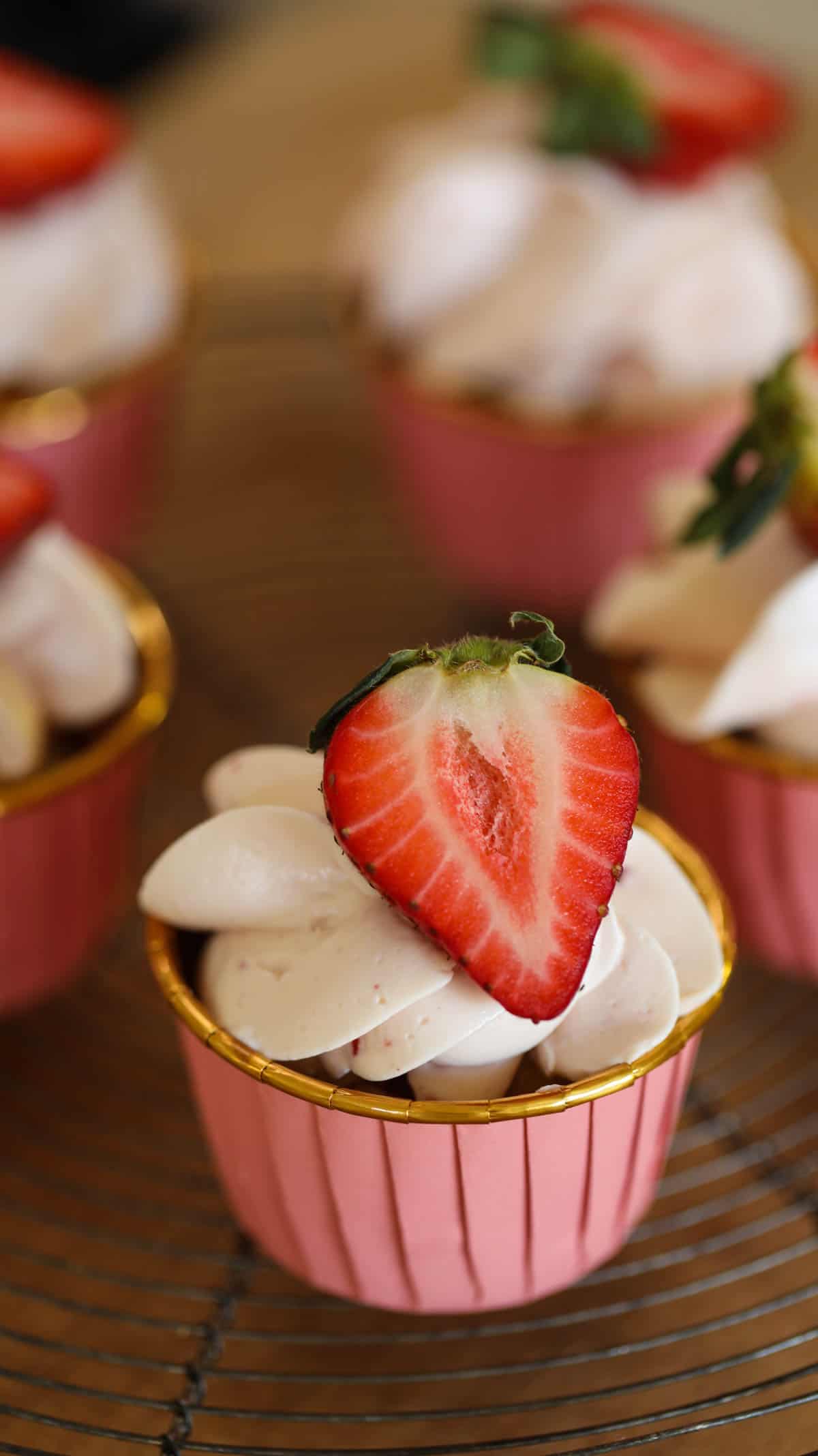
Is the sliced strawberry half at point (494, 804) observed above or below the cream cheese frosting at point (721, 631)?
above

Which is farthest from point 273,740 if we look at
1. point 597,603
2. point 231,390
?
point 231,390

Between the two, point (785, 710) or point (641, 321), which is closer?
point (785, 710)

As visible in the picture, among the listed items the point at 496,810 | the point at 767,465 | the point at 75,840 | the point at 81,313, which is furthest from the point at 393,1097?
the point at 81,313

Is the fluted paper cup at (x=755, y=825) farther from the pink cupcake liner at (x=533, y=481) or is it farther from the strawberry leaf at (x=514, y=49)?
the strawberry leaf at (x=514, y=49)

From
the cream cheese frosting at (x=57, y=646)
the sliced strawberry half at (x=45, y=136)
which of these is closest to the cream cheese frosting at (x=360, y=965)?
the cream cheese frosting at (x=57, y=646)

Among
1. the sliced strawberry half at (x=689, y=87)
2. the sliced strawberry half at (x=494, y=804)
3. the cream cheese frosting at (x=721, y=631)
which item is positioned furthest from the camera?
the sliced strawberry half at (x=689, y=87)

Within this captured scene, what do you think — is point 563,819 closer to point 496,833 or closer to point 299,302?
point 496,833
